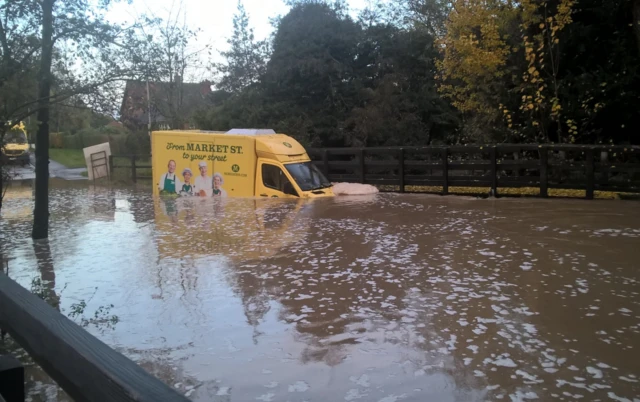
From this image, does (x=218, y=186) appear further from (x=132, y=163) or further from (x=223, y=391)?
(x=223, y=391)

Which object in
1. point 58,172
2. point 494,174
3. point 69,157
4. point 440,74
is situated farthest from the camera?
point 69,157

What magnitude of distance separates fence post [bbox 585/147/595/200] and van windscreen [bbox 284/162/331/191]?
23.2 feet

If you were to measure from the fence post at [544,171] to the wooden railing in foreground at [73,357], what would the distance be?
15391 millimetres

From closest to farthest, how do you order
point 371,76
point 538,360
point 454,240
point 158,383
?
point 158,383
point 538,360
point 454,240
point 371,76

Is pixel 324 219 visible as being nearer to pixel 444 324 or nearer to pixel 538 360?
pixel 444 324

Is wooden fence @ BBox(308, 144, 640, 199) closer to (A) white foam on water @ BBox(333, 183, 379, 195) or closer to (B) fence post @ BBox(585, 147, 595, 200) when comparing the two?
(B) fence post @ BBox(585, 147, 595, 200)

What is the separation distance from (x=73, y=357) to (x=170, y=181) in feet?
56.8

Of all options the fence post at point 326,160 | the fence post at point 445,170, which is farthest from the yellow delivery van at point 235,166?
the fence post at point 445,170

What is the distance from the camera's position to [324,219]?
13375 mm

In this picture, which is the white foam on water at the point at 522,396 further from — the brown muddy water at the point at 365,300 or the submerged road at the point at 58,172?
the submerged road at the point at 58,172

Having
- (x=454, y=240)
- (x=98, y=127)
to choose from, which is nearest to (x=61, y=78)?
(x=98, y=127)

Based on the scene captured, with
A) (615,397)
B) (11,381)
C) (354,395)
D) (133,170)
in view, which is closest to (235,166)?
(133,170)

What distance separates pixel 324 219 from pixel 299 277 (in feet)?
17.1

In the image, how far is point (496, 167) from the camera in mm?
17328
